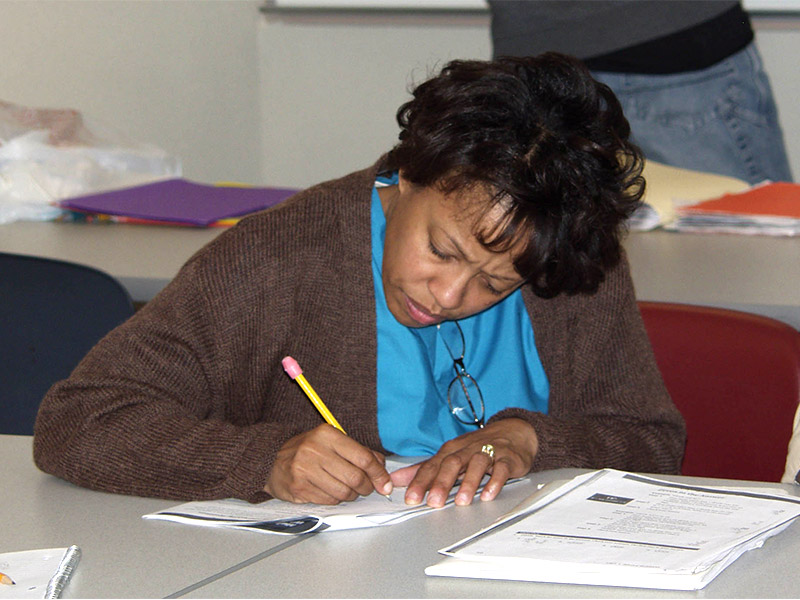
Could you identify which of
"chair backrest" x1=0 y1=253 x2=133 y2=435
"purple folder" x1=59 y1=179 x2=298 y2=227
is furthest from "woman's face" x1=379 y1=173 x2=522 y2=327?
"purple folder" x1=59 y1=179 x2=298 y2=227

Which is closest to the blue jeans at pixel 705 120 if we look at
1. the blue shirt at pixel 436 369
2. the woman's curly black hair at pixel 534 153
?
the blue shirt at pixel 436 369

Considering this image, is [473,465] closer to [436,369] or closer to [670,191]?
[436,369]

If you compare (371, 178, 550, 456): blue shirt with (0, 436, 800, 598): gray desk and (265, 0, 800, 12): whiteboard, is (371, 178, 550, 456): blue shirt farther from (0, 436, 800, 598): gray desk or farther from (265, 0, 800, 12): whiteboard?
(265, 0, 800, 12): whiteboard

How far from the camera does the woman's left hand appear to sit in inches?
43.2

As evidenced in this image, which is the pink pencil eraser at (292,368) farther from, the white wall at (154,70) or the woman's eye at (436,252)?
the white wall at (154,70)

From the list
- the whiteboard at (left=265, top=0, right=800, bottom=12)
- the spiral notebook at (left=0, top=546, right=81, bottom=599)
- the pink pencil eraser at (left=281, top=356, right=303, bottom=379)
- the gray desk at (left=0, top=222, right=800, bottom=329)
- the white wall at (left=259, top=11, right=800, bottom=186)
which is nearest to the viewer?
the spiral notebook at (left=0, top=546, right=81, bottom=599)

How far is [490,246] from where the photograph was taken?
1.25 m

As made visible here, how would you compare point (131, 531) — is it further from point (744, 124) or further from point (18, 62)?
point (744, 124)

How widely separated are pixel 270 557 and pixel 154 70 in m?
3.01

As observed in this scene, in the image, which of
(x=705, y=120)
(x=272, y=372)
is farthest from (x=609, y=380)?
(x=705, y=120)

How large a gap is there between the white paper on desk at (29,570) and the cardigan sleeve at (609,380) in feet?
2.10

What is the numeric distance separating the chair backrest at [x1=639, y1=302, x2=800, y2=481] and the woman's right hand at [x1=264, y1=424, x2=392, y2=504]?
2.09 ft

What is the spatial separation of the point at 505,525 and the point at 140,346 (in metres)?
0.52

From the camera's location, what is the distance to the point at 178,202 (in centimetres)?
259
